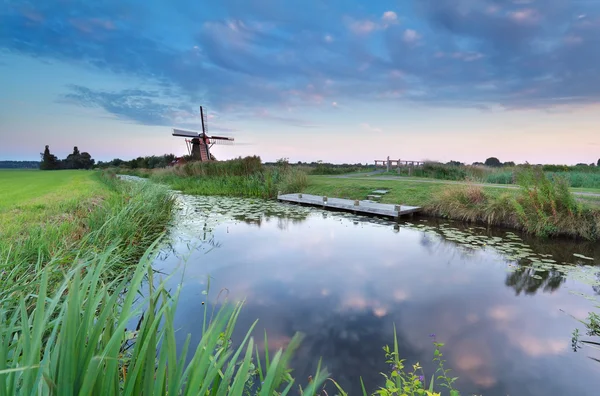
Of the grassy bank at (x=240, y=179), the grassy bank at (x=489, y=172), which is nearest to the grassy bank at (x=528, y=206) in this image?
the grassy bank at (x=489, y=172)

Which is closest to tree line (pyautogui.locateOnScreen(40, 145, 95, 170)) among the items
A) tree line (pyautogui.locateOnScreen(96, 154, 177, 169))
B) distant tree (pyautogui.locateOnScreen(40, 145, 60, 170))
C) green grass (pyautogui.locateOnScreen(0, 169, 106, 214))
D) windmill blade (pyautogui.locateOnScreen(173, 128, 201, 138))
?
distant tree (pyautogui.locateOnScreen(40, 145, 60, 170))

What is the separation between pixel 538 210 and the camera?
6.34 metres

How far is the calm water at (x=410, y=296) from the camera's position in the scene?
256 centimetres

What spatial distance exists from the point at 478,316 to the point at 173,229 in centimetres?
658

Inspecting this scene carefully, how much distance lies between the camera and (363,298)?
3746mm

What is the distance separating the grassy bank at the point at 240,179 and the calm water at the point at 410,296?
6723 mm

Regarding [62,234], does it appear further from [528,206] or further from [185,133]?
[185,133]

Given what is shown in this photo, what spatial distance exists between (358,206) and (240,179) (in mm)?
8101

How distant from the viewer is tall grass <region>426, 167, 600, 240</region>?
6.09 metres

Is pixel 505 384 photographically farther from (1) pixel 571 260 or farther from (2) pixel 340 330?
(1) pixel 571 260

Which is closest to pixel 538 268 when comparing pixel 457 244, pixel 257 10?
pixel 457 244

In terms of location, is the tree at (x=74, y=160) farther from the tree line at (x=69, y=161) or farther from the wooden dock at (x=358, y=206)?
the wooden dock at (x=358, y=206)

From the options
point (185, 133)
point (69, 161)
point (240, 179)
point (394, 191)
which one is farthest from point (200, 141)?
point (69, 161)

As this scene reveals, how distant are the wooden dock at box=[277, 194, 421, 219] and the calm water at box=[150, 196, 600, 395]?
133 centimetres
